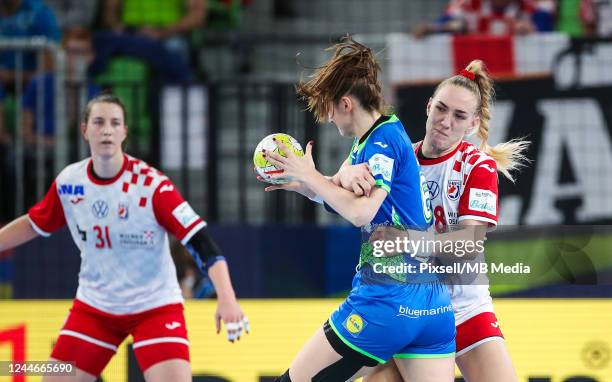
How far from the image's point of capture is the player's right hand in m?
4.29

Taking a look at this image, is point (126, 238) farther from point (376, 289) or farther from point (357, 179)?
point (357, 179)

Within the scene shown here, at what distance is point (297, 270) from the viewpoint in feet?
28.5

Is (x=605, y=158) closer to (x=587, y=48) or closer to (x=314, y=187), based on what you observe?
(x=587, y=48)

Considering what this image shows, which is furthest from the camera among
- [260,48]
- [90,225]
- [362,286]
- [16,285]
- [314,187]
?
[260,48]

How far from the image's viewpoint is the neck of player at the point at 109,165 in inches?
236

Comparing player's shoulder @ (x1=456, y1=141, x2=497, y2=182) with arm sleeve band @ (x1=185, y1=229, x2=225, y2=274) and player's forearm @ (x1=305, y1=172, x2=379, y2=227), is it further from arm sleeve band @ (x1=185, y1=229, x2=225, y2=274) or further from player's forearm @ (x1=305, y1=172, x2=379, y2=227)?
arm sleeve band @ (x1=185, y1=229, x2=225, y2=274)

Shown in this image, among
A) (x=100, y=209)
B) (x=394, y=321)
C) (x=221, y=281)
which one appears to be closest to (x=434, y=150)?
(x=394, y=321)

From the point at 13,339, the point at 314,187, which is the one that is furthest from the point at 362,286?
the point at 13,339

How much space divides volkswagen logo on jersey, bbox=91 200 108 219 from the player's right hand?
6.58ft

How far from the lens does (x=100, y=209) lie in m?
5.95

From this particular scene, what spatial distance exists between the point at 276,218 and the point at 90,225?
3.16 metres

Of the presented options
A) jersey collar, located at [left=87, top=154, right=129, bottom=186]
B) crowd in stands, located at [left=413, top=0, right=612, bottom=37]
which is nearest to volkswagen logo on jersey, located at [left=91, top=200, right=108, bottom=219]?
jersey collar, located at [left=87, top=154, right=129, bottom=186]

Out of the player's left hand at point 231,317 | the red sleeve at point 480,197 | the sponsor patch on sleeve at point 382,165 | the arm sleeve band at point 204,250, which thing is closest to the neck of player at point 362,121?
the sponsor patch on sleeve at point 382,165

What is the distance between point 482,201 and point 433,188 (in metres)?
0.26
